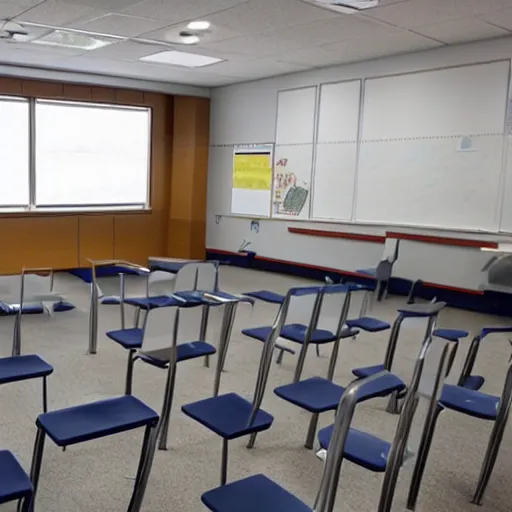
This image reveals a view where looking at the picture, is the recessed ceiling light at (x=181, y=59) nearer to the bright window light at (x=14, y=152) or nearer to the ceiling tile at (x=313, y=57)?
the ceiling tile at (x=313, y=57)

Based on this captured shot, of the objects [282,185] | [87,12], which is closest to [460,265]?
[282,185]

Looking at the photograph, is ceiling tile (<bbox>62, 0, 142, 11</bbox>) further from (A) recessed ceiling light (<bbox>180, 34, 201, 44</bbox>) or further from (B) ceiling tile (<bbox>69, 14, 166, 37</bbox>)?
(A) recessed ceiling light (<bbox>180, 34, 201, 44</bbox>)

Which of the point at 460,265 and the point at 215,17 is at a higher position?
the point at 215,17

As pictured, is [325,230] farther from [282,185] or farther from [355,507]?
[355,507]

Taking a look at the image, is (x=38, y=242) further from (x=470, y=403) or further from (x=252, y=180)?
(x=470, y=403)

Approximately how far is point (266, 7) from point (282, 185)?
11.9ft

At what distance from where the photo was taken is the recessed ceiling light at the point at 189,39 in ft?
19.4

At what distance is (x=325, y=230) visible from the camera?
775cm

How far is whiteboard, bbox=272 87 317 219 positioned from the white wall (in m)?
0.15

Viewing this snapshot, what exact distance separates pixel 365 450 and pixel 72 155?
286 inches

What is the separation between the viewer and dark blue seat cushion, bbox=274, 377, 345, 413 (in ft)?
8.26

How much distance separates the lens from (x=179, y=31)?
18.8 ft

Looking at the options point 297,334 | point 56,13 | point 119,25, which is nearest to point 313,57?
point 119,25

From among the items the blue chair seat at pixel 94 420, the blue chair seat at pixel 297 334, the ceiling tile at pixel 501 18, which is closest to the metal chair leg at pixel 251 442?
the blue chair seat at pixel 297 334
